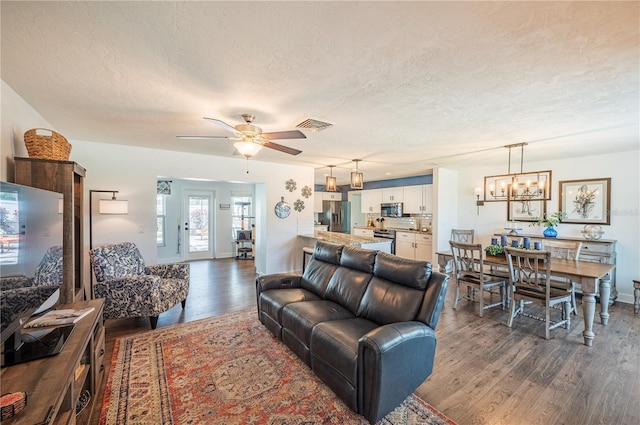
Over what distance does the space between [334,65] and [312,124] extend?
110 centimetres

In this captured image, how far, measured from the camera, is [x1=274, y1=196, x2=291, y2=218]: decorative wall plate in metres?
5.84

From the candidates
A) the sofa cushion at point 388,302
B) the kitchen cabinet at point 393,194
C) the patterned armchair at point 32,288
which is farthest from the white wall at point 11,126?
the kitchen cabinet at point 393,194

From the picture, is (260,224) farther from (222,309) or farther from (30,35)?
(30,35)

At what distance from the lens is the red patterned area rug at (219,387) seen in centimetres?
190

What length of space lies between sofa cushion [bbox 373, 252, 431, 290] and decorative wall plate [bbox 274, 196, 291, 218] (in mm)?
3376

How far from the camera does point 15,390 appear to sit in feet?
4.11

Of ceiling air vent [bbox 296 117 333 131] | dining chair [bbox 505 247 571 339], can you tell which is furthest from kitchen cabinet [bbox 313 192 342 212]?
dining chair [bbox 505 247 571 339]

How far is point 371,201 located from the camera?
28.4 ft

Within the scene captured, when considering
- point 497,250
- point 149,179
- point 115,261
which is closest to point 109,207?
point 149,179

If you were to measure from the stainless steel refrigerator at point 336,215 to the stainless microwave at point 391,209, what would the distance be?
1.69 meters

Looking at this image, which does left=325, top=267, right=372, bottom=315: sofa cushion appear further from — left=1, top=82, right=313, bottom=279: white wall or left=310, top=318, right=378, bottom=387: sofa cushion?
left=1, top=82, right=313, bottom=279: white wall

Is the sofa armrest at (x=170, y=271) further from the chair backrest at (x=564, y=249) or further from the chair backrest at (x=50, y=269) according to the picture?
the chair backrest at (x=564, y=249)

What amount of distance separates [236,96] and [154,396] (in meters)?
2.48

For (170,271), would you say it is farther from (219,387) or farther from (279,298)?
(219,387)
